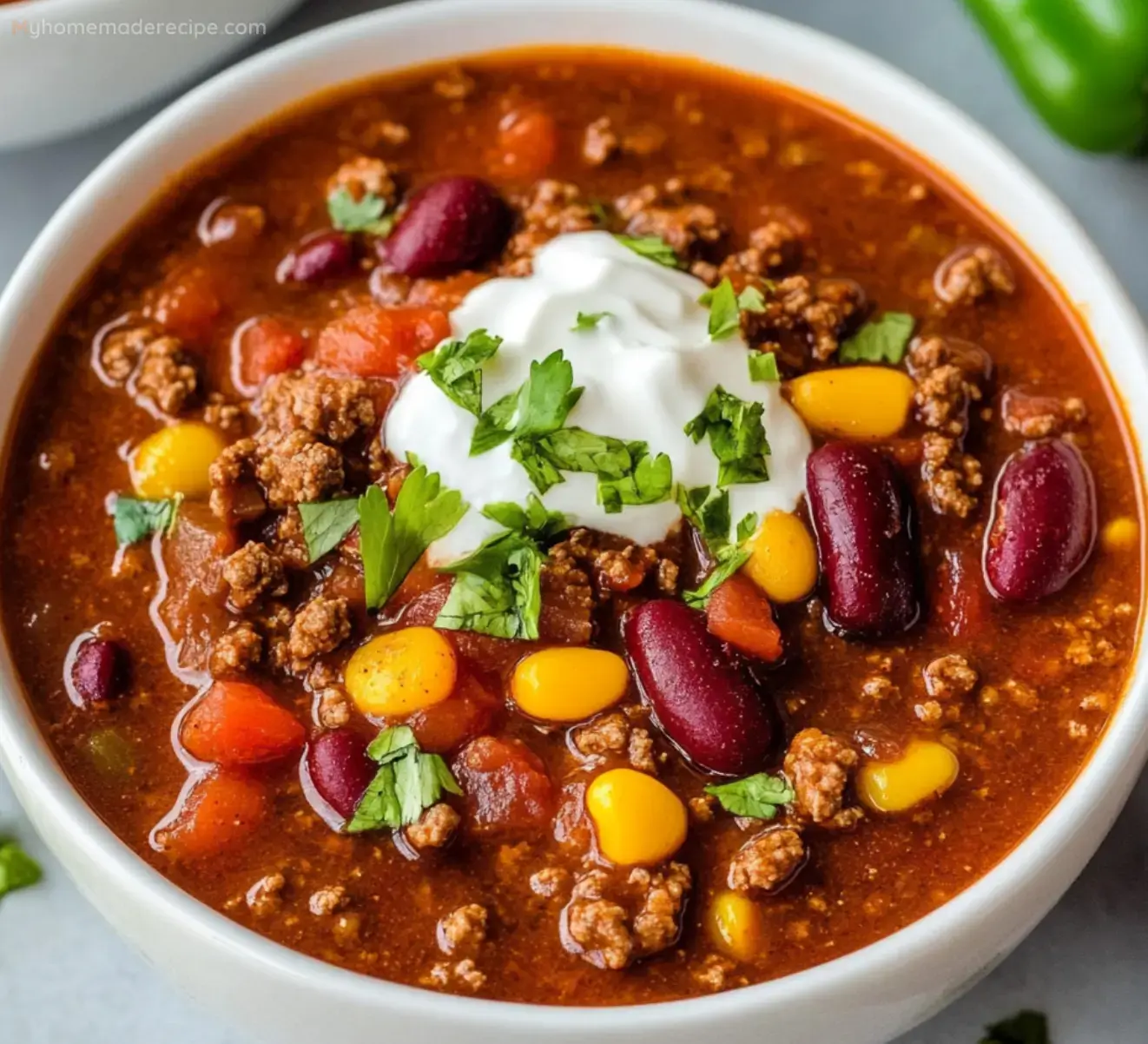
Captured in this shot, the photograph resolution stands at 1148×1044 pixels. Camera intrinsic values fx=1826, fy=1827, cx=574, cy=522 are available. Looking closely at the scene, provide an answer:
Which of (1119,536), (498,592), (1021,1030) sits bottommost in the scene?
(1021,1030)

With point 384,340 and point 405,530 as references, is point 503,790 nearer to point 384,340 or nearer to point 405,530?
point 405,530

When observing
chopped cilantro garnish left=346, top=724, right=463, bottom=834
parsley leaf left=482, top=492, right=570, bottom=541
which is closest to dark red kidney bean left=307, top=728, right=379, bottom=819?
chopped cilantro garnish left=346, top=724, right=463, bottom=834

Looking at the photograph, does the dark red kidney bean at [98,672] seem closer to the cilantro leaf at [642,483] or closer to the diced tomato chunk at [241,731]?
the diced tomato chunk at [241,731]

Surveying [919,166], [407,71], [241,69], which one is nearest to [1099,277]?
[919,166]

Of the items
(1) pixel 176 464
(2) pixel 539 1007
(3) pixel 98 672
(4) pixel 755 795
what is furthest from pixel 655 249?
(2) pixel 539 1007

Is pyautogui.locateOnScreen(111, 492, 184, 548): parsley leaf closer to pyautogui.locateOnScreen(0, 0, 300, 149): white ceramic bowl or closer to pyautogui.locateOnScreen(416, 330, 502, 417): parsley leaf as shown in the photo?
pyautogui.locateOnScreen(416, 330, 502, 417): parsley leaf
